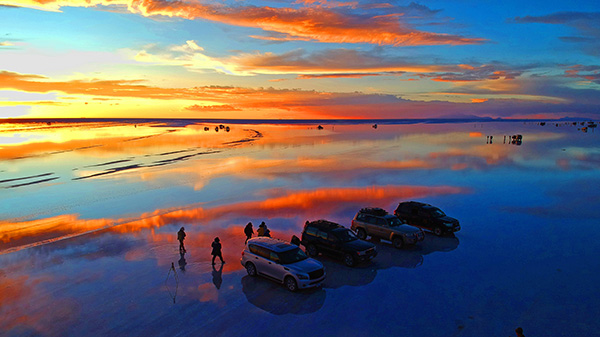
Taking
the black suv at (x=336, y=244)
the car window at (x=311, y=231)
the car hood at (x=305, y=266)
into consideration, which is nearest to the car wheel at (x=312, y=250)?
the black suv at (x=336, y=244)

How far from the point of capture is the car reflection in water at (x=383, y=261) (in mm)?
16297

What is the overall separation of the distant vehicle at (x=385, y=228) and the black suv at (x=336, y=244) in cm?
252

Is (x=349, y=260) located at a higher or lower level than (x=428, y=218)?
lower

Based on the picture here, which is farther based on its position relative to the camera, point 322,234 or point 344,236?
point 322,234

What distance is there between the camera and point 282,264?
1561 cm

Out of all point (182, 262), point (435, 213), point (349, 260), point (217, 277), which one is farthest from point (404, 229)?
point (182, 262)

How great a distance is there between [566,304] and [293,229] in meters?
13.4

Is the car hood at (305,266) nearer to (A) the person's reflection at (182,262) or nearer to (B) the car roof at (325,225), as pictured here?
(B) the car roof at (325,225)

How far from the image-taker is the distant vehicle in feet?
65.3

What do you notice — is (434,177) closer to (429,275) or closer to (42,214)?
(429,275)

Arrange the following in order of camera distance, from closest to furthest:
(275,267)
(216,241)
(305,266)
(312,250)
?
(305,266) → (275,267) → (216,241) → (312,250)

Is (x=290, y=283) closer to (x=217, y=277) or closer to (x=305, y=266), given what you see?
(x=305, y=266)

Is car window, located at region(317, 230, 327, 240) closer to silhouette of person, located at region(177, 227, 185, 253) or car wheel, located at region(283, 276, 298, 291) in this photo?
car wheel, located at region(283, 276, 298, 291)

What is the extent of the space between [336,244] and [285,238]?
3889mm
